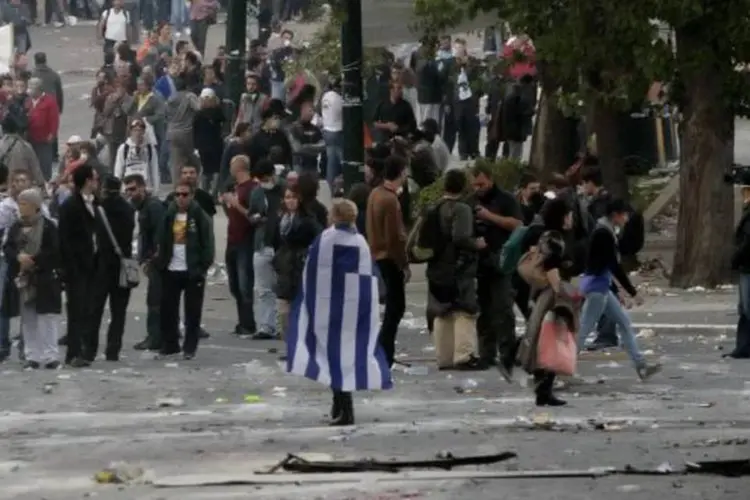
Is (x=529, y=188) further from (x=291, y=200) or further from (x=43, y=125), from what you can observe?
(x=43, y=125)

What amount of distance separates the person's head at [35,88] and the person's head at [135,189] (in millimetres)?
13086

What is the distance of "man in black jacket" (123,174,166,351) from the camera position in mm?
21297

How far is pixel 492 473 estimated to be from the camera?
13.1m

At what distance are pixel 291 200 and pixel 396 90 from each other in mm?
9832

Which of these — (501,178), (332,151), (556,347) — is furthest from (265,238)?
(332,151)

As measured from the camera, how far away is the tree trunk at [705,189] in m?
24.6

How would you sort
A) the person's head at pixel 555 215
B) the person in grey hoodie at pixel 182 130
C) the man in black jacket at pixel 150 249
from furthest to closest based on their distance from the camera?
the person in grey hoodie at pixel 182 130 < the man in black jacket at pixel 150 249 < the person's head at pixel 555 215

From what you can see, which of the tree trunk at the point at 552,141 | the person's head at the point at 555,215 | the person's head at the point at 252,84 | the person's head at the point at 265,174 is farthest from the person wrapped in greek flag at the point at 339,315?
the person's head at the point at 252,84

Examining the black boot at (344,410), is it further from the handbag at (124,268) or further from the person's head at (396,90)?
the person's head at (396,90)

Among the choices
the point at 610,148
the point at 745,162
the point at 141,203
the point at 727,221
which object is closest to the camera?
the point at 141,203

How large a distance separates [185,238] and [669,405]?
547cm

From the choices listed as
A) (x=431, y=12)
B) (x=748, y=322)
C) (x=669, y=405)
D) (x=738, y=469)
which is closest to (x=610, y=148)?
(x=431, y=12)

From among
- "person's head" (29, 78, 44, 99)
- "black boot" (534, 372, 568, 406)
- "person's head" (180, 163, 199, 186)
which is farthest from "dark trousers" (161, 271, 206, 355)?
"person's head" (29, 78, 44, 99)

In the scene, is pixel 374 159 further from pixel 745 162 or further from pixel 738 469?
pixel 745 162
